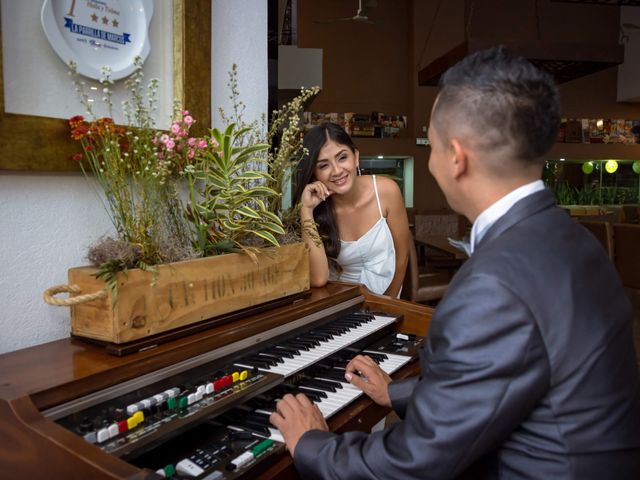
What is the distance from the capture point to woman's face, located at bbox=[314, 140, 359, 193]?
2760 millimetres

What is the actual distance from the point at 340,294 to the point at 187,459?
1.14 meters

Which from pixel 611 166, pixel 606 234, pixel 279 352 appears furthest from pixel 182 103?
pixel 611 166

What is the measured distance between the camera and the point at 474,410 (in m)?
1.01

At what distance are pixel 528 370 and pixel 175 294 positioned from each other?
94 cm

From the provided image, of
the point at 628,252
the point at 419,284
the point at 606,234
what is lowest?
the point at 419,284

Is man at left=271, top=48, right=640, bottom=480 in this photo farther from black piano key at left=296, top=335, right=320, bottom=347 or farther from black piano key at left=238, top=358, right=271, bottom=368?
black piano key at left=296, top=335, right=320, bottom=347

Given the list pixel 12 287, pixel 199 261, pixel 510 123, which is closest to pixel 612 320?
pixel 510 123

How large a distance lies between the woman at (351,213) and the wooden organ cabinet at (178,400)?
934mm

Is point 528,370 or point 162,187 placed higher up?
point 162,187

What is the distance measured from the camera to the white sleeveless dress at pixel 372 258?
3.04m

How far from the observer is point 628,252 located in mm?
6086

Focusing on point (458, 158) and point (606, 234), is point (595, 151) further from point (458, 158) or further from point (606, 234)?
point (458, 158)

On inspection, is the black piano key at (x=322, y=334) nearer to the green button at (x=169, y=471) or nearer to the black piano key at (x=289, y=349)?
the black piano key at (x=289, y=349)

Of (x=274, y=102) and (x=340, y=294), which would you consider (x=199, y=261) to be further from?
(x=274, y=102)
